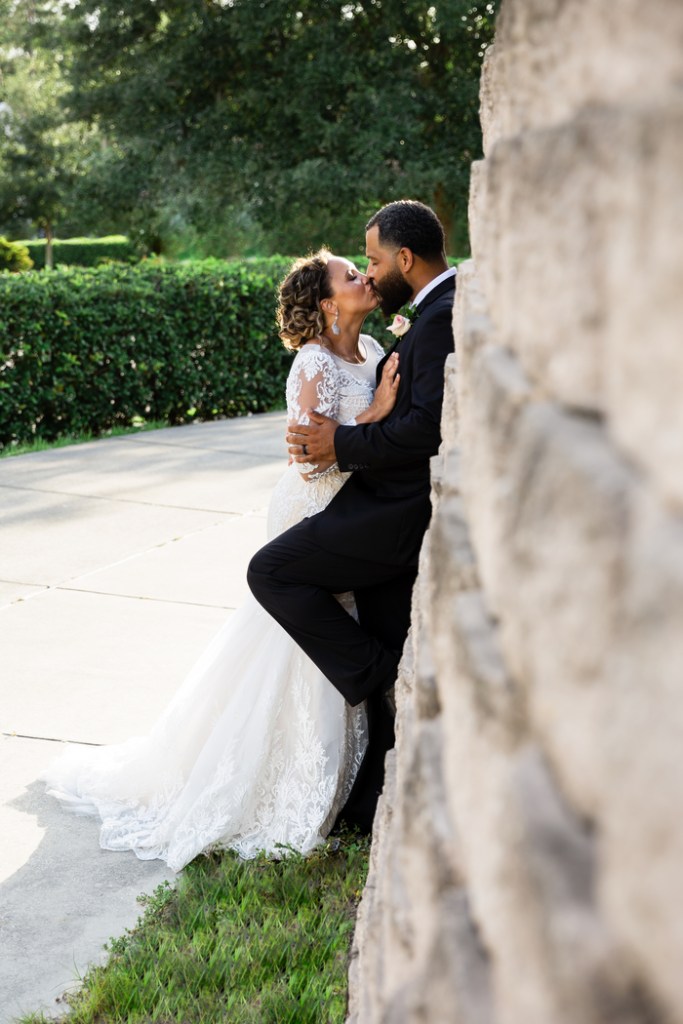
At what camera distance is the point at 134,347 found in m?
9.90

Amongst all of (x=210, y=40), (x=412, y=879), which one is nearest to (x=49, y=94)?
(x=210, y=40)

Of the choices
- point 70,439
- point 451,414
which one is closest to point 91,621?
point 451,414

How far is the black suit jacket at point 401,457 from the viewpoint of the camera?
3.22 meters

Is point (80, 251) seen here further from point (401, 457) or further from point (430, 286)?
point (401, 457)

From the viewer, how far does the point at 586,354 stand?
0.77 m

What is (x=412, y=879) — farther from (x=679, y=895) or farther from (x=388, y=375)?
(x=388, y=375)

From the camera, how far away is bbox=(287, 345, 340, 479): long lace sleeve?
349 cm

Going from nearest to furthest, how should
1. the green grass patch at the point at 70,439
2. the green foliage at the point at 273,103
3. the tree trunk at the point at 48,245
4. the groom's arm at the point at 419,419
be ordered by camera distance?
the groom's arm at the point at 419,419
the green grass patch at the point at 70,439
the green foliage at the point at 273,103
the tree trunk at the point at 48,245

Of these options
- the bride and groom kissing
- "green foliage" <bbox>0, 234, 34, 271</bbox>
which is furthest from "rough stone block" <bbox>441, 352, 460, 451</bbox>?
"green foliage" <bbox>0, 234, 34, 271</bbox>

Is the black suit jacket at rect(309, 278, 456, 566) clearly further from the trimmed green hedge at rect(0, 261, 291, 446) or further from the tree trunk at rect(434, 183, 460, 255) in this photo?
the tree trunk at rect(434, 183, 460, 255)

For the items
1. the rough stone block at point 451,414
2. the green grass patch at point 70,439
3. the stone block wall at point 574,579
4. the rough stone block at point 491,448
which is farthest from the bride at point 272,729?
the green grass patch at point 70,439

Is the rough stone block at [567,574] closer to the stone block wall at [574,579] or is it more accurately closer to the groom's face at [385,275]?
the stone block wall at [574,579]

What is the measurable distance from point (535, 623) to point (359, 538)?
8.43ft

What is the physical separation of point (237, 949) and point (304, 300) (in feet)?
6.25
